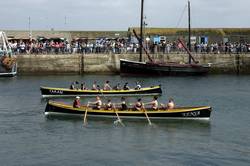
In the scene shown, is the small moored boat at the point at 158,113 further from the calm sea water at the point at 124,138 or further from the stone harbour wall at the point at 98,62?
the stone harbour wall at the point at 98,62

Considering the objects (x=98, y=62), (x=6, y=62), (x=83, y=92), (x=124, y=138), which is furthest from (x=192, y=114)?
(x=6, y=62)

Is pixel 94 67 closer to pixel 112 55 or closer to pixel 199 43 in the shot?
pixel 112 55

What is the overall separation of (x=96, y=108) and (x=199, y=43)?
41377mm

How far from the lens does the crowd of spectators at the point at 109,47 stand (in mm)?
72188

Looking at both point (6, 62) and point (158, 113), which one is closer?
point (158, 113)

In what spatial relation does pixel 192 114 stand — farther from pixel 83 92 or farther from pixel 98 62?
pixel 98 62

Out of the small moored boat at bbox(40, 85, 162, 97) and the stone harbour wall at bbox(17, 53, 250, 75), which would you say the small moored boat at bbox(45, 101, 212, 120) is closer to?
the small moored boat at bbox(40, 85, 162, 97)

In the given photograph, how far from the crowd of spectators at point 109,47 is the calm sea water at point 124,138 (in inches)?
745

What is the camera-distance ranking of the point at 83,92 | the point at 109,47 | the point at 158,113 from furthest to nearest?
the point at 109,47
the point at 83,92
the point at 158,113

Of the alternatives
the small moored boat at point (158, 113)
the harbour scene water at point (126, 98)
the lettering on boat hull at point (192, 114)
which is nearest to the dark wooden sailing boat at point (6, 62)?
the harbour scene water at point (126, 98)

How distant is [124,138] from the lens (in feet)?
120

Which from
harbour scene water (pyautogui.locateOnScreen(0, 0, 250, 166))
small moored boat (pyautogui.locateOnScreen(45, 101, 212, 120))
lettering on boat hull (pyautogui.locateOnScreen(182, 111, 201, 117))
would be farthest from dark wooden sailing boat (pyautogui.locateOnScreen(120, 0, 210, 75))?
lettering on boat hull (pyautogui.locateOnScreen(182, 111, 201, 117))

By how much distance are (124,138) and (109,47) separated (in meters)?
37.9

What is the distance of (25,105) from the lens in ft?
161
